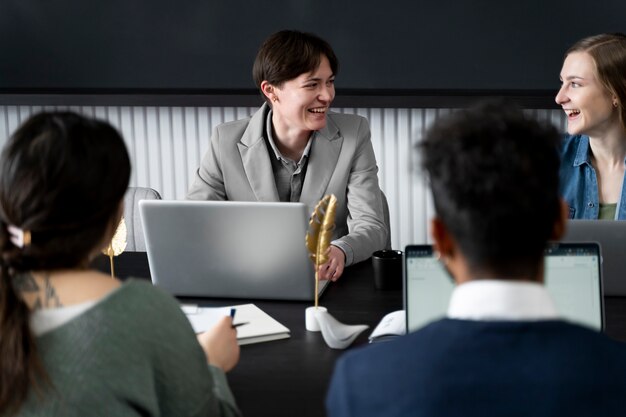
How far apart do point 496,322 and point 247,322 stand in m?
0.99

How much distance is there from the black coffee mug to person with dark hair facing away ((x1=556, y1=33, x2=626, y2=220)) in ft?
2.32

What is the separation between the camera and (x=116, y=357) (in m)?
1.20

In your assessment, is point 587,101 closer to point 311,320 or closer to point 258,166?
point 258,166

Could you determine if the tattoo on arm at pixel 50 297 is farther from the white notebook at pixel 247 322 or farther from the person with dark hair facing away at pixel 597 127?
the person with dark hair facing away at pixel 597 127

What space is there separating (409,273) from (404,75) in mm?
2002

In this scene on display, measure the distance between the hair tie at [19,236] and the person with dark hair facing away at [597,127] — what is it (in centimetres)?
173

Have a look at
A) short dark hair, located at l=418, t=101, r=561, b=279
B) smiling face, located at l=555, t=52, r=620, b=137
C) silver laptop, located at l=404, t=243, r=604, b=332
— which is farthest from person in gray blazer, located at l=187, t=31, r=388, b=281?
short dark hair, located at l=418, t=101, r=561, b=279

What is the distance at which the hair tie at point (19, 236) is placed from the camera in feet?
4.00

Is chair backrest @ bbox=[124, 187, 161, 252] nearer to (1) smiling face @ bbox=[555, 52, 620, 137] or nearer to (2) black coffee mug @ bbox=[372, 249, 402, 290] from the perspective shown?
(2) black coffee mug @ bbox=[372, 249, 402, 290]

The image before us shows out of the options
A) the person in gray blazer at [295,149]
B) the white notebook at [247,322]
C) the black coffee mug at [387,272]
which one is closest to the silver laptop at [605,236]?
the black coffee mug at [387,272]

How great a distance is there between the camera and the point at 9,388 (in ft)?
3.92

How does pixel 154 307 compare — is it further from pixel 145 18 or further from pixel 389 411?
pixel 145 18

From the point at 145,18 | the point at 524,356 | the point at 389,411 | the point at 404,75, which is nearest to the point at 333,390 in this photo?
the point at 389,411

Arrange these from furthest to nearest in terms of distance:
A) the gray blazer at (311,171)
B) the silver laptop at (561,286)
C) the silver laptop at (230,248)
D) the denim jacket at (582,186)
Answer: the gray blazer at (311,171) < the denim jacket at (582,186) < the silver laptop at (230,248) < the silver laptop at (561,286)
